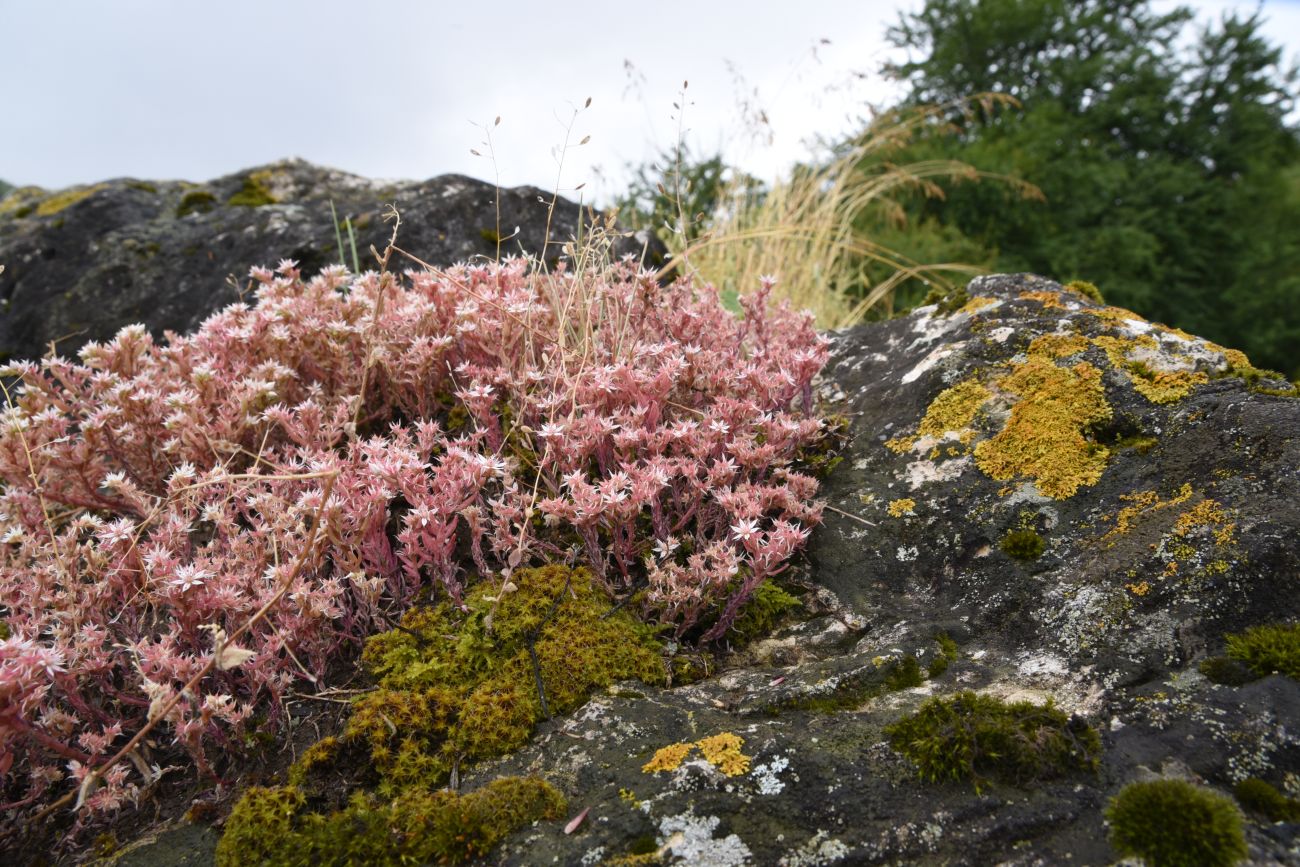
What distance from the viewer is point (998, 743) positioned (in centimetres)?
181

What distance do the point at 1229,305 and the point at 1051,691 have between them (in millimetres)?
28575

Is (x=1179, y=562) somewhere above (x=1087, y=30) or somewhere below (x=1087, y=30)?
below

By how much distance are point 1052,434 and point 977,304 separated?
106 centimetres

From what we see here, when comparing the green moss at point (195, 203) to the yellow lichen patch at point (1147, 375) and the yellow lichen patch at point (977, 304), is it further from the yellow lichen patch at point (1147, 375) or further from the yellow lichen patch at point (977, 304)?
the yellow lichen patch at point (1147, 375)

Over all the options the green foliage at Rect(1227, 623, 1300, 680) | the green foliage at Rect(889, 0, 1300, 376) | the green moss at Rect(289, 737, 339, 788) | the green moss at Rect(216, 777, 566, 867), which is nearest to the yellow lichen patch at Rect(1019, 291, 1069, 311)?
the green foliage at Rect(1227, 623, 1300, 680)

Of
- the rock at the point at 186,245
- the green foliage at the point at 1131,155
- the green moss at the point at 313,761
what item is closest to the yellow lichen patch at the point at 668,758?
the green moss at the point at 313,761

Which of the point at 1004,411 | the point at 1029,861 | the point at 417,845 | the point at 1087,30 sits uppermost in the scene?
the point at 1087,30

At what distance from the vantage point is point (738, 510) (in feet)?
8.59

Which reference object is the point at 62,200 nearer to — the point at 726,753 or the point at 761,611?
the point at 761,611

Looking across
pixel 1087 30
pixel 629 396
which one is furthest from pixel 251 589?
pixel 1087 30

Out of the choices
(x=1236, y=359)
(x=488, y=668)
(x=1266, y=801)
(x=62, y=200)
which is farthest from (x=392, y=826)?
(x=62, y=200)

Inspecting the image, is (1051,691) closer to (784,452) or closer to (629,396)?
(784,452)

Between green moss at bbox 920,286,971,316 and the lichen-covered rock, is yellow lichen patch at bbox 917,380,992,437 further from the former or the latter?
green moss at bbox 920,286,971,316

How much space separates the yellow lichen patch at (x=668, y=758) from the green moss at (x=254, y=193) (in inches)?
228
